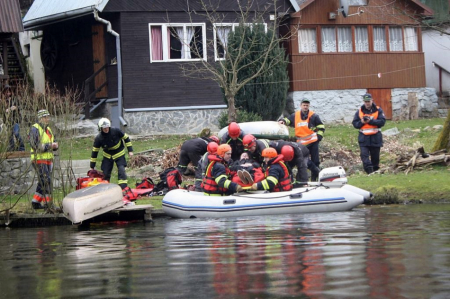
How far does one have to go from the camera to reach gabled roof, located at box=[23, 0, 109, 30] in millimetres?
29562

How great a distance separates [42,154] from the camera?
1667 cm

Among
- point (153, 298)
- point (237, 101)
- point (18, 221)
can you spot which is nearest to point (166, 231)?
point (18, 221)

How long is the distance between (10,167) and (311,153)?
6.73 metres

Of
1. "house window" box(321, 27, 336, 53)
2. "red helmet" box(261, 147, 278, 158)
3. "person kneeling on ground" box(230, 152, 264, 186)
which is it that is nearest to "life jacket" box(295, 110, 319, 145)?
"person kneeling on ground" box(230, 152, 264, 186)

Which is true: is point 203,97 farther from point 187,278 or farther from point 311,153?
point 187,278

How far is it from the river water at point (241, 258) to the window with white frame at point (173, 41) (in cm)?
1599

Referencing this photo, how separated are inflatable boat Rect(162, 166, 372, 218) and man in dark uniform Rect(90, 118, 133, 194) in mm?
2292

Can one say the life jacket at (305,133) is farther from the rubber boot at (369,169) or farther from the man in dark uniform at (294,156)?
the rubber boot at (369,169)

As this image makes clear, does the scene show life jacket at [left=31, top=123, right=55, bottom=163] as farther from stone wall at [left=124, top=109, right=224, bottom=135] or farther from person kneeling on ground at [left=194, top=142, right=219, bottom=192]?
stone wall at [left=124, top=109, right=224, bottom=135]

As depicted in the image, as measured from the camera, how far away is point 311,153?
19797 millimetres

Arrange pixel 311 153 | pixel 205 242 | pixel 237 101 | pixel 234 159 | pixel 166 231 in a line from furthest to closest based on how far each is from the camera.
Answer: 1. pixel 237 101
2. pixel 311 153
3. pixel 234 159
4. pixel 166 231
5. pixel 205 242

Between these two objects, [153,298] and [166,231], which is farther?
[166,231]

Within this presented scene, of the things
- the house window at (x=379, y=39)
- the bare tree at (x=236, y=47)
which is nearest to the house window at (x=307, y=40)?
the bare tree at (x=236, y=47)

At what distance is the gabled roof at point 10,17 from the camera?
28234mm
